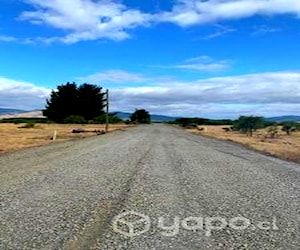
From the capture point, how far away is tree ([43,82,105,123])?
353ft

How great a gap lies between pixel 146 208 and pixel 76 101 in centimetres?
10238

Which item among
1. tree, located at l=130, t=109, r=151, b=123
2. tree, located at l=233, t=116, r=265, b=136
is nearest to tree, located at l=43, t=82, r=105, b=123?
tree, located at l=233, t=116, r=265, b=136

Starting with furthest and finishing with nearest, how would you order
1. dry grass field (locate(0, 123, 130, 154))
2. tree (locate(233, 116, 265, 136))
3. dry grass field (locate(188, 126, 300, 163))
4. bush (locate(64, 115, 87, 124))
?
bush (locate(64, 115, 87, 124)), tree (locate(233, 116, 265, 136)), dry grass field (locate(0, 123, 130, 154)), dry grass field (locate(188, 126, 300, 163))

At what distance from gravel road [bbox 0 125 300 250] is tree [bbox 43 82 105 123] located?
94.2 meters

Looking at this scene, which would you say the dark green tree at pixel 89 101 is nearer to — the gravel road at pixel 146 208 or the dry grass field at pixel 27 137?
the dry grass field at pixel 27 137

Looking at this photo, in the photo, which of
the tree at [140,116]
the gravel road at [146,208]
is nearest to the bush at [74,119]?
the tree at [140,116]

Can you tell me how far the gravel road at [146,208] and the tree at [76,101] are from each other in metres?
94.2

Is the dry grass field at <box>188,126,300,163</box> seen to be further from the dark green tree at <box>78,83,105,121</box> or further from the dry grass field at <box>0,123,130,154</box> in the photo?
the dark green tree at <box>78,83,105,121</box>

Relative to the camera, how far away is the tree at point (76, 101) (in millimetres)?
107688

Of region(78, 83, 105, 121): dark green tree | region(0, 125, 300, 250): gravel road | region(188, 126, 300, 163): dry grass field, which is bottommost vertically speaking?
region(188, 126, 300, 163): dry grass field

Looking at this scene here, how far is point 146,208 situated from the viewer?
8.10 meters

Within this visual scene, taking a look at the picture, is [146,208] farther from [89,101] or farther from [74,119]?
[89,101]

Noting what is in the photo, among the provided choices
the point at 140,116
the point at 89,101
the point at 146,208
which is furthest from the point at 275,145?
the point at 140,116

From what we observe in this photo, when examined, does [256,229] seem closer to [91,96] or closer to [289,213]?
[289,213]
